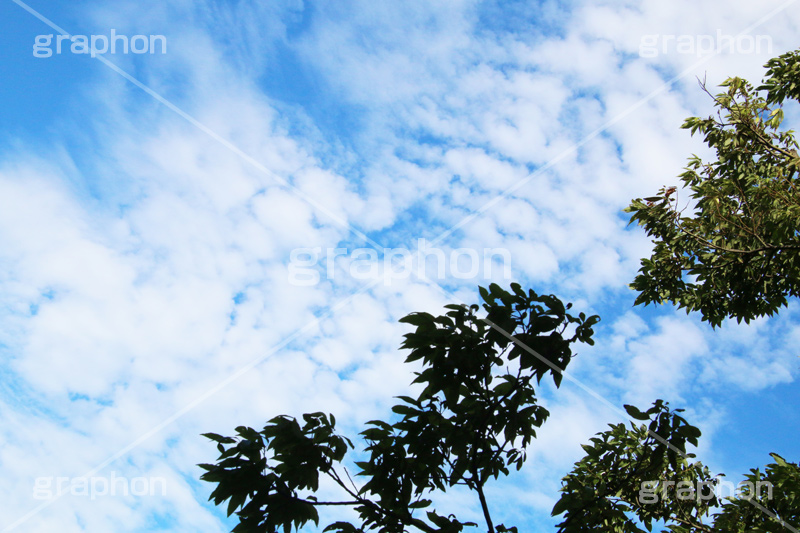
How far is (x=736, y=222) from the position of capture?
7.65m

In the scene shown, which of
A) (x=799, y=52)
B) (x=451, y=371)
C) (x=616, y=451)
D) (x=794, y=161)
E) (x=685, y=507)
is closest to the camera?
(x=451, y=371)

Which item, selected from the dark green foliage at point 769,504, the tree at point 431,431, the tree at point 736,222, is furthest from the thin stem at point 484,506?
the tree at point 736,222

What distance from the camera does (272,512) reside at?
301cm

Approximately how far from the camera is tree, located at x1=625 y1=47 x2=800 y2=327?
7434 mm

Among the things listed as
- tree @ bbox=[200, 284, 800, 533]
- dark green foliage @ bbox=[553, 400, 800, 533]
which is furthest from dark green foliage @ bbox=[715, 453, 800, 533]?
tree @ bbox=[200, 284, 800, 533]

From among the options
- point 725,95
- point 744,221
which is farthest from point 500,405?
point 725,95

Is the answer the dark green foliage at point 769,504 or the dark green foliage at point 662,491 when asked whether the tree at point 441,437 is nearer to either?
the dark green foliage at point 662,491

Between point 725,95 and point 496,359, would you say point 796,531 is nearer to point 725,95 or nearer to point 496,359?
point 496,359

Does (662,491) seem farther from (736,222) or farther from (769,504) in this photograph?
(736,222)

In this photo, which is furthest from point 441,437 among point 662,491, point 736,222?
point 736,222

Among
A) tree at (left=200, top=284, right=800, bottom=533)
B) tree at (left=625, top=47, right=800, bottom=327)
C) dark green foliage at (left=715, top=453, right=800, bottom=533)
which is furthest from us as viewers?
tree at (left=625, top=47, right=800, bottom=327)

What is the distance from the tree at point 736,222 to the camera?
7434 millimetres

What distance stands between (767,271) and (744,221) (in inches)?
39.1

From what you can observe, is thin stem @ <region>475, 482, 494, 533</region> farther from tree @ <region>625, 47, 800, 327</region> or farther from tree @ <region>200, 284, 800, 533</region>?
tree @ <region>625, 47, 800, 327</region>
